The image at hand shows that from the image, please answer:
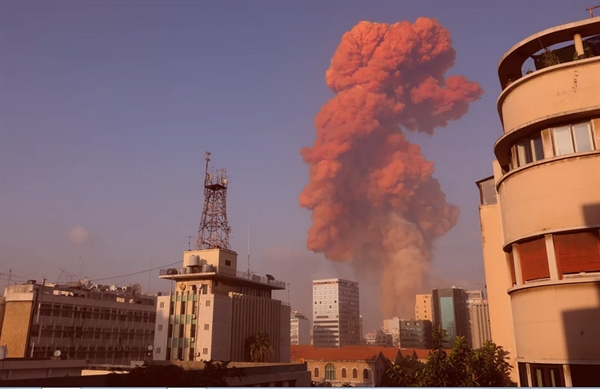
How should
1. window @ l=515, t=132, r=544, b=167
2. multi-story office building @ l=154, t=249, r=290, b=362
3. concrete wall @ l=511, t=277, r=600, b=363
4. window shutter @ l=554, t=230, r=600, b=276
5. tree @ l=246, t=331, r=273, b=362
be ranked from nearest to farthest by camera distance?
concrete wall @ l=511, t=277, r=600, b=363 → window shutter @ l=554, t=230, r=600, b=276 → window @ l=515, t=132, r=544, b=167 → multi-story office building @ l=154, t=249, r=290, b=362 → tree @ l=246, t=331, r=273, b=362

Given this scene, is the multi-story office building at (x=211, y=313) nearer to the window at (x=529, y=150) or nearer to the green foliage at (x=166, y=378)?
the green foliage at (x=166, y=378)

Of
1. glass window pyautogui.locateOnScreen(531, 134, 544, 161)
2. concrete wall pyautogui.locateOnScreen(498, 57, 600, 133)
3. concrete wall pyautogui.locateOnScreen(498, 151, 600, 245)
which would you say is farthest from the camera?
glass window pyautogui.locateOnScreen(531, 134, 544, 161)

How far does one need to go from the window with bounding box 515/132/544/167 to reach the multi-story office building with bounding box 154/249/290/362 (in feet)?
209

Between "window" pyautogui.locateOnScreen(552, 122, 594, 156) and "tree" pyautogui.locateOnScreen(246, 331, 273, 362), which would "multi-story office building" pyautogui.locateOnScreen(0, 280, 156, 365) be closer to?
Result: "tree" pyautogui.locateOnScreen(246, 331, 273, 362)

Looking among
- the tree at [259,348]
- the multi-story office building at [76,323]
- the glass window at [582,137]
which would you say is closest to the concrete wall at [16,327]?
the multi-story office building at [76,323]

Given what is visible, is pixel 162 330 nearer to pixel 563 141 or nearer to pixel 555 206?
pixel 555 206

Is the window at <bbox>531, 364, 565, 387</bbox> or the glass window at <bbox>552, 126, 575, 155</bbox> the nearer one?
the window at <bbox>531, 364, 565, 387</bbox>

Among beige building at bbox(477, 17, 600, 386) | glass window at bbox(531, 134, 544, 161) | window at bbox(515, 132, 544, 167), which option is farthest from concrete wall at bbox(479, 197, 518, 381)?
glass window at bbox(531, 134, 544, 161)

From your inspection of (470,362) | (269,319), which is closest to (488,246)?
(470,362)

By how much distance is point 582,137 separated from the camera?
16562 millimetres

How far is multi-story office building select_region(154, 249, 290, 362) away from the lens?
75.1 metres

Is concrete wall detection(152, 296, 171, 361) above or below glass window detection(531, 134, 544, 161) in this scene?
below

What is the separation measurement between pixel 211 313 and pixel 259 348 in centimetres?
1067

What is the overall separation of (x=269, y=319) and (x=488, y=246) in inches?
2645
